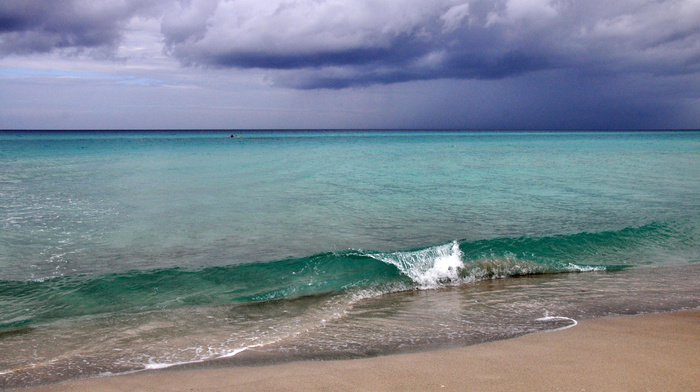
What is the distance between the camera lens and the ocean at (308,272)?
5.92 m

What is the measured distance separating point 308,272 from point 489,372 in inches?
196

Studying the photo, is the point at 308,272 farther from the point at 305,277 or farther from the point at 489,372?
the point at 489,372

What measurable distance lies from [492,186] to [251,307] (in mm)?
16007

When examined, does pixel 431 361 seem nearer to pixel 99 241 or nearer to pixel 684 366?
pixel 684 366

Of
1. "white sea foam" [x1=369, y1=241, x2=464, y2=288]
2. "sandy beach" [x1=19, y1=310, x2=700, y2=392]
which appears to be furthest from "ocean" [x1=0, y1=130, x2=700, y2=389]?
"sandy beach" [x1=19, y1=310, x2=700, y2=392]

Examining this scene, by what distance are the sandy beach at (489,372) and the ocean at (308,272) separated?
0.39 meters

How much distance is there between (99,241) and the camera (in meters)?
11.1

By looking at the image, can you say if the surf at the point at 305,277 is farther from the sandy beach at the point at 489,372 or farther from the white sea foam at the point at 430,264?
the sandy beach at the point at 489,372

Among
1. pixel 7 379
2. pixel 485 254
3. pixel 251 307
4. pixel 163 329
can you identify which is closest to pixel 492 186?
pixel 485 254

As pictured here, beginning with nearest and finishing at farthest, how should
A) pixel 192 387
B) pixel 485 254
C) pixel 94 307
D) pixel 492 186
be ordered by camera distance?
pixel 192 387 → pixel 94 307 → pixel 485 254 → pixel 492 186

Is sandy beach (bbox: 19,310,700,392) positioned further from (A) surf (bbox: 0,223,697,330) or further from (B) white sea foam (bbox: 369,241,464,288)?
(B) white sea foam (bbox: 369,241,464,288)

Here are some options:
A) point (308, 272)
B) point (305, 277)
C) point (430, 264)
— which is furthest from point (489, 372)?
point (308, 272)

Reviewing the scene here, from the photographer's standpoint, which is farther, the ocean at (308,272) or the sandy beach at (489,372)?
the ocean at (308,272)

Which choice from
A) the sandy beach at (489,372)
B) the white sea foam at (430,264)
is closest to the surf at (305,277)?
the white sea foam at (430,264)
